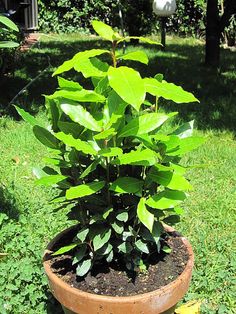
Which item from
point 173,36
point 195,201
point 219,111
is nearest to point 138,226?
point 195,201

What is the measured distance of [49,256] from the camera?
7.77 feet

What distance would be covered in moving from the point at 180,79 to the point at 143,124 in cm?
651

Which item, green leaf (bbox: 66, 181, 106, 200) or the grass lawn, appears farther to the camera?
the grass lawn

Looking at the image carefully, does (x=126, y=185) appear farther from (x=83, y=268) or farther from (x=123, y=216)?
(x=83, y=268)

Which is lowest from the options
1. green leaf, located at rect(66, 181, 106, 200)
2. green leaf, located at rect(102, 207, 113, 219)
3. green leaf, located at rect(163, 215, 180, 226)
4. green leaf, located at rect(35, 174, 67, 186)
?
green leaf, located at rect(163, 215, 180, 226)

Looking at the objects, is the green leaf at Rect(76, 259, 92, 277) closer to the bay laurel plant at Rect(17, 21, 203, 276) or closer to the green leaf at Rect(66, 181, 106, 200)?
the bay laurel plant at Rect(17, 21, 203, 276)

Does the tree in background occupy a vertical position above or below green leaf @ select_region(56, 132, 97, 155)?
below

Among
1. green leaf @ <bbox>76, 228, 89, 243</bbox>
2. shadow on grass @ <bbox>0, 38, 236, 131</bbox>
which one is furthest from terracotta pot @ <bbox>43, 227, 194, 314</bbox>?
shadow on grass @ <bbox>0, 38, 236, 131</bbox>

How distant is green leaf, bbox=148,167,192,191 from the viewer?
194 cm

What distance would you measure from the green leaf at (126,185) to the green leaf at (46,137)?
341 millimetres

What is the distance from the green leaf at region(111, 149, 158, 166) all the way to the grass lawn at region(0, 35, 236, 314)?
59 centimetres

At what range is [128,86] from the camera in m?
1.71

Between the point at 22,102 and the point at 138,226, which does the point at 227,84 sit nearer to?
the point at 22,102

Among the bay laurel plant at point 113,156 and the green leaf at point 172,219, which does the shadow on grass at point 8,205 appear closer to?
the bay laurel plant at point 113,156
